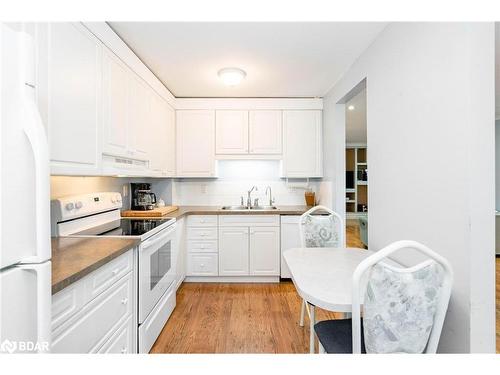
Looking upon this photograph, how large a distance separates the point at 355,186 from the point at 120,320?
727cm

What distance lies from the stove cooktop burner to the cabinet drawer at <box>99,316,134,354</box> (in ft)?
1.85

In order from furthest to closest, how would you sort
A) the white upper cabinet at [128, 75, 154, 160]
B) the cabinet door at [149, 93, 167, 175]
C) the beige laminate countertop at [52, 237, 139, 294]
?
the cabinet door at [149, 93, 167, 175], the white upper cabinet at [128, 75, 154, 160], the beige laminate countertop at [52, 237, 139, 294]

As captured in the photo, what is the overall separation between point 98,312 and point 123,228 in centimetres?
90

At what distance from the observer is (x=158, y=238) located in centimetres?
207

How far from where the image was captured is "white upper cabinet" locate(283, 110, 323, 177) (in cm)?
341

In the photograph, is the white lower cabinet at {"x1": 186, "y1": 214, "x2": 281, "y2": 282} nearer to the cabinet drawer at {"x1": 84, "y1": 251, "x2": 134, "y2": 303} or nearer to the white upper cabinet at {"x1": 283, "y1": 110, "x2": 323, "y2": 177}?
the white upper cabinet at {"x1": 283, "y1": 110, "x2": 323, "y2": 177}

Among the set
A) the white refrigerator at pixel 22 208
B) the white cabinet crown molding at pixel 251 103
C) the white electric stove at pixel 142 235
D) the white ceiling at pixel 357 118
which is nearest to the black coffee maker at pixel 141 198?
the white electric stove at pixel 142 235

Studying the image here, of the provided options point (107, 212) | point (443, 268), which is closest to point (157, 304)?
point (107, 212)

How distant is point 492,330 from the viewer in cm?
110

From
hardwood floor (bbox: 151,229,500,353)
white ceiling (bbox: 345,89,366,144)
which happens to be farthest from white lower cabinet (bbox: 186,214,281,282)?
white ceiling (bbox: 345,89,366,144)

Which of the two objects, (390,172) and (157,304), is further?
(157,304)

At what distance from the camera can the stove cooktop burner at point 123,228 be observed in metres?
1.86

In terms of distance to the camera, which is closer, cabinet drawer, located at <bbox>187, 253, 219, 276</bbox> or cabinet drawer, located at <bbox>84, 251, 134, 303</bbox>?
cabinet drawer, located at <bbox>84, 251, 134, 303</bbox>

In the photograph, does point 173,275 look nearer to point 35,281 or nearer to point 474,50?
point 35,281
